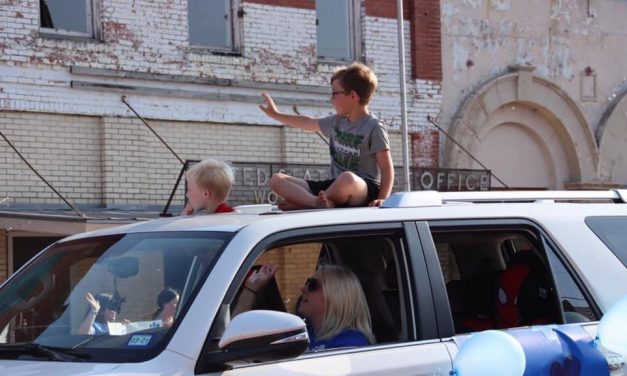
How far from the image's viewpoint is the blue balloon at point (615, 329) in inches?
173

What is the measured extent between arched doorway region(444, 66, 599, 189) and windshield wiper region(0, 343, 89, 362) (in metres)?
12.6

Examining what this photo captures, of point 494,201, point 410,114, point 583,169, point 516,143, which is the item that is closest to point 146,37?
point 410,114

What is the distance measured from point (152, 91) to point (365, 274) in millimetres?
9089

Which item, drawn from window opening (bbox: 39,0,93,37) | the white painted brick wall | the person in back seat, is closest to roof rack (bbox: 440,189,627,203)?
the person in back seat

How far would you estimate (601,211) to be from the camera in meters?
5.28

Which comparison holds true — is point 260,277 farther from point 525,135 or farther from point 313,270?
point 525,135

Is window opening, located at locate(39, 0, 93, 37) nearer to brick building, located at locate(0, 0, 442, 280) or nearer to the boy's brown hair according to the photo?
brick building, located at locate(0, 0, 442, 280)

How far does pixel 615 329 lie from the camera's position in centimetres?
441

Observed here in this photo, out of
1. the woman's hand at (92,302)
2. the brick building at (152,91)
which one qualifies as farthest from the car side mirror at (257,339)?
the brick building at (152,91)

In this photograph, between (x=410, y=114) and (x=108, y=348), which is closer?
(x=108, y=348)

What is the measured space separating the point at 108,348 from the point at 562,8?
49.1 ft

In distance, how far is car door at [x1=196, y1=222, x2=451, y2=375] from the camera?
406 centimetres

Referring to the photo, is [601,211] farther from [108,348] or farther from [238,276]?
[108,348]

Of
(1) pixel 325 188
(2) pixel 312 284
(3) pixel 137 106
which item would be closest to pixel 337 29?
(3) pixel 137 106
